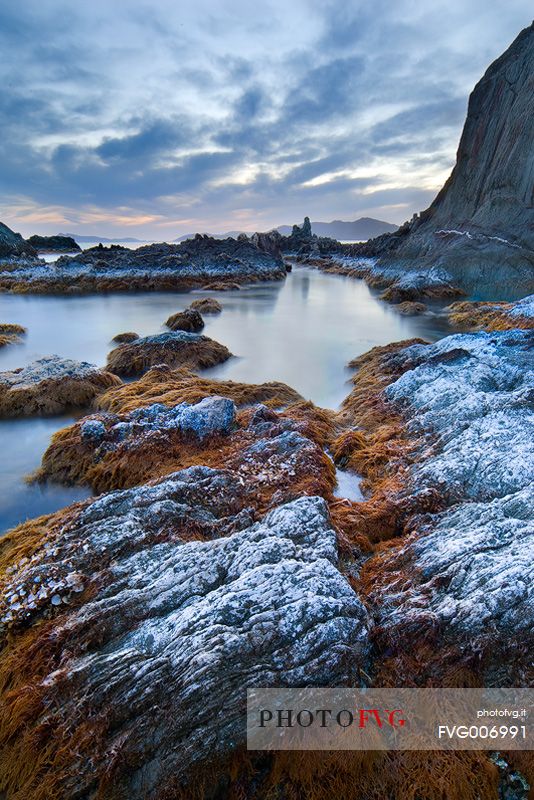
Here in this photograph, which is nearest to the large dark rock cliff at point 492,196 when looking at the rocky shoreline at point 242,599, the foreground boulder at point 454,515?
the foreground boulder at point 454,515

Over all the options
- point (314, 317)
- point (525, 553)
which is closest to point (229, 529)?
point (525, 553)

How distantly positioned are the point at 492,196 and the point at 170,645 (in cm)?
3870

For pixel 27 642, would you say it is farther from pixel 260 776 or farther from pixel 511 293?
pixel 511 293

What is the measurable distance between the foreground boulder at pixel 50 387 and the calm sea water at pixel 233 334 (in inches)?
20.2

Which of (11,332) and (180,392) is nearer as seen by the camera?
(180,392)

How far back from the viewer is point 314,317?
23.4 m

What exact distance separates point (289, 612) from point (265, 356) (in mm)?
12140

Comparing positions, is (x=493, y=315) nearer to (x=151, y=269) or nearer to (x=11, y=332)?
(x=11, y=332)

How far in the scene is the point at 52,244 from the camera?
84.1 m

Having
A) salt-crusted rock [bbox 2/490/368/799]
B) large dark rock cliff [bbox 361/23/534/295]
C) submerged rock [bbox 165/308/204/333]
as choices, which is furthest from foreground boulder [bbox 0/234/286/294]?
salt-crusted rock [bbox 2/490/368/799]

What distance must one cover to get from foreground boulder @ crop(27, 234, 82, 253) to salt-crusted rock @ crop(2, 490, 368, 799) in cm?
9542

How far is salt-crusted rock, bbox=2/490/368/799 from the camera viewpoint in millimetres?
2602

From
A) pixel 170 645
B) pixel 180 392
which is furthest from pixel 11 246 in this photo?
pixel 170 645

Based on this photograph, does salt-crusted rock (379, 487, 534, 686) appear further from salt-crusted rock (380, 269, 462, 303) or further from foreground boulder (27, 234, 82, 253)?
foreground boulder (27, 234, 82, 253)
